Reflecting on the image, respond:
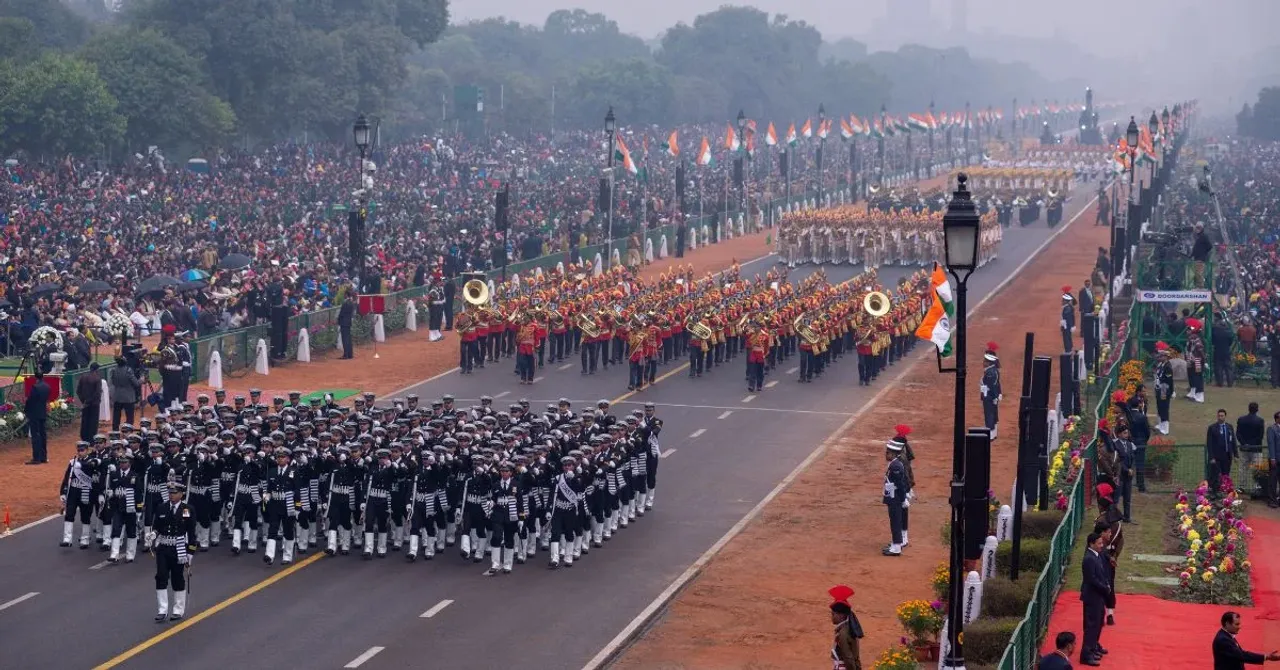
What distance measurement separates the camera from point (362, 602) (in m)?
24.4

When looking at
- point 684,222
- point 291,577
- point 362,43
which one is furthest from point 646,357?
point 362,43

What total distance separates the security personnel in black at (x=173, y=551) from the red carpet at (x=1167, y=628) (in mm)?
10380

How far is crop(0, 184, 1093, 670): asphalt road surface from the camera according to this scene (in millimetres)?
22109

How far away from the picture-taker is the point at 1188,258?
149 feet

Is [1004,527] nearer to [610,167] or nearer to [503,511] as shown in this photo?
[503,511]

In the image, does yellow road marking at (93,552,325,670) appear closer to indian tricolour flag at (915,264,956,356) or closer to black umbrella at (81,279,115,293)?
indian tricolour flag at (915,264,956,356)

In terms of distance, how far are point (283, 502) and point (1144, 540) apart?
1246 cm

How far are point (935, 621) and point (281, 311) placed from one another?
25664 millimetres

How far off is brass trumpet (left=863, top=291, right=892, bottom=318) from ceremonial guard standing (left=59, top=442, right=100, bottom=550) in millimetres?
A: 22256

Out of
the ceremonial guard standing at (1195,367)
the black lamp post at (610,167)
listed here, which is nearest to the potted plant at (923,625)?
the ceremonial guard standing at (1195,367)

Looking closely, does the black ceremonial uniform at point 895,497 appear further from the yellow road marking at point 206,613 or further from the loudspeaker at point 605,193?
the loudspeaker at point 605,193

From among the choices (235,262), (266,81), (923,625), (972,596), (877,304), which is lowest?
(923,625)

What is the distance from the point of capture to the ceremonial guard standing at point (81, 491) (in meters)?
26.5

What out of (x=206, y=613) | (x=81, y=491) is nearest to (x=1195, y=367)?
(x=81, y=491)
